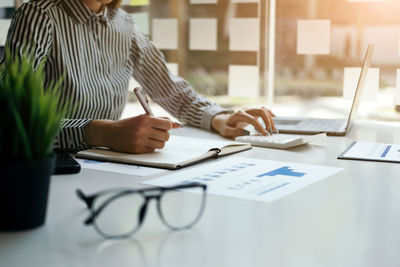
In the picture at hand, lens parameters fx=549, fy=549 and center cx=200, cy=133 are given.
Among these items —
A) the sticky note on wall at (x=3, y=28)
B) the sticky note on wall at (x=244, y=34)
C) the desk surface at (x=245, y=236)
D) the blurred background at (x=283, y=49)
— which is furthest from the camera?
the sticky note on wall at (x=3, y=28)

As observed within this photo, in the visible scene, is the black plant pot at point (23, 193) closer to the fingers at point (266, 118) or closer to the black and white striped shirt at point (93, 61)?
the black and white striped shirt at point (93, 61)

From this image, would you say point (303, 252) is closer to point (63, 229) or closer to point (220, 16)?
point (63, 229)

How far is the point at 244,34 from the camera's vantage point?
2.52 metres

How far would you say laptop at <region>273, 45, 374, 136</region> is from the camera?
69.7 inches

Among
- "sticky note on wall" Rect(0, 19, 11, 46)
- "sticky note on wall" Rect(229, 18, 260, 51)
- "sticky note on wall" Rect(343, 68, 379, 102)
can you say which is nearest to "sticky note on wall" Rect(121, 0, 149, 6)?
"sticky note on wall" Rect(229, 18, 260, 51)

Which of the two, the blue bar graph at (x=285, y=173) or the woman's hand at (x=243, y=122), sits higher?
the woman's hand at (x=243, y=122)

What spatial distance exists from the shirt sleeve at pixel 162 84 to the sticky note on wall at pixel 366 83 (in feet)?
2.43

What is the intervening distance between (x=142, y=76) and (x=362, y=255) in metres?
1.43

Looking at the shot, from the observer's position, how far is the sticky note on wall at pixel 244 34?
8.20 feet

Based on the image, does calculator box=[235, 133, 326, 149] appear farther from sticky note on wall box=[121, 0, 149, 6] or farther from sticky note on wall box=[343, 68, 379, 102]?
sticky note on wall box=[121, 0, 149, 6]

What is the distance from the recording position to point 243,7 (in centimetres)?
251

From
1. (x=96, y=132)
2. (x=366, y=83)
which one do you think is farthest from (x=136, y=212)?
(x=366, y=83)

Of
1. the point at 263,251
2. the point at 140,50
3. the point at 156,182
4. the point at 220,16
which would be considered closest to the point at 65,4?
the point at 140,50

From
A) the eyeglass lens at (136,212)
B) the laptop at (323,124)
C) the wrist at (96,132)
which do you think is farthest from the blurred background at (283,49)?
the eyeglass lens at (136,212)
